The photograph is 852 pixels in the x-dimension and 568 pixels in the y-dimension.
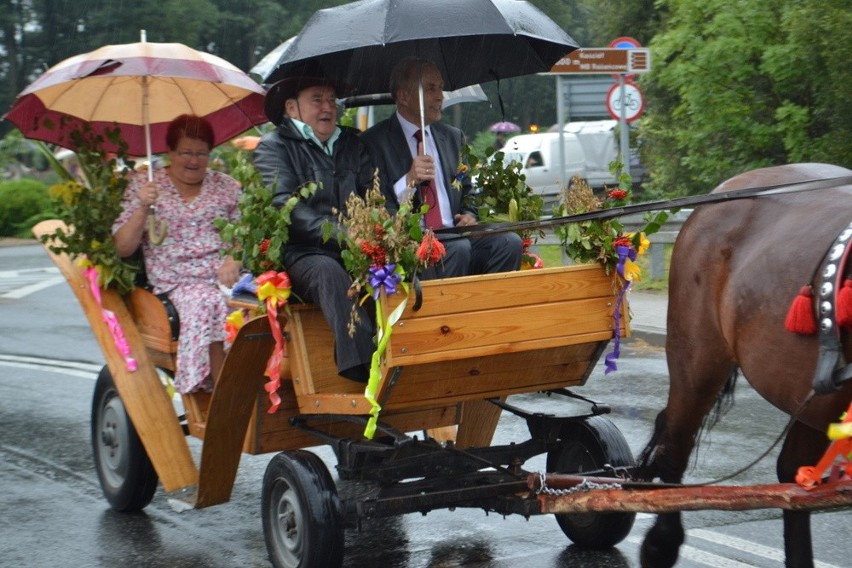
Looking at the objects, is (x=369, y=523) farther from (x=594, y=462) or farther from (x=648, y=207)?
(x=648, y=207)

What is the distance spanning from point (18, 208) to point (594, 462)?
3001 cm

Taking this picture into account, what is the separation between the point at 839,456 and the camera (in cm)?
397

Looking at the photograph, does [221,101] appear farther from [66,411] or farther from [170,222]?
[66,411]

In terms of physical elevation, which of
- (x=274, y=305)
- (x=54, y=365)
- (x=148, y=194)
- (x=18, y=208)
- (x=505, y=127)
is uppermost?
(x=505, y=127)

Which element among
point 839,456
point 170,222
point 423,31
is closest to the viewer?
point 839,456

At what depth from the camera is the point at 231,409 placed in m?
5.40

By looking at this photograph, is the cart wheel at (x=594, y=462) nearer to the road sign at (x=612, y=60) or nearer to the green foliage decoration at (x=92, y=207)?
the green foliage decoration at (x=92, y=207)

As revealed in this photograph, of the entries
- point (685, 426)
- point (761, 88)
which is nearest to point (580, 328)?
point (685, 426)

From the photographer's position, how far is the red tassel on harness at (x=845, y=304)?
3701mm

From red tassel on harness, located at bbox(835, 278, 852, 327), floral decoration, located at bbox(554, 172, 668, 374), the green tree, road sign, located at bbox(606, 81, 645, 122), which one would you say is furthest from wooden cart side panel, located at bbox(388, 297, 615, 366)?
road sign, located at bbox(606, 81, 645, 122)

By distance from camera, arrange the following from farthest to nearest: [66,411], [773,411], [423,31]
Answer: [66,411], [773,411], [423,31]

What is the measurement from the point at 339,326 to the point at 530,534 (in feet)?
5.39

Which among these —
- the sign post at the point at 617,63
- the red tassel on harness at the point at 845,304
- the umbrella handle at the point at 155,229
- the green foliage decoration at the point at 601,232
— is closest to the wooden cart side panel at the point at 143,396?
the umbrella handle at the point at 155,229

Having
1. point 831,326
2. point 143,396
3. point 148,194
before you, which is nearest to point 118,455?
point 143,396
